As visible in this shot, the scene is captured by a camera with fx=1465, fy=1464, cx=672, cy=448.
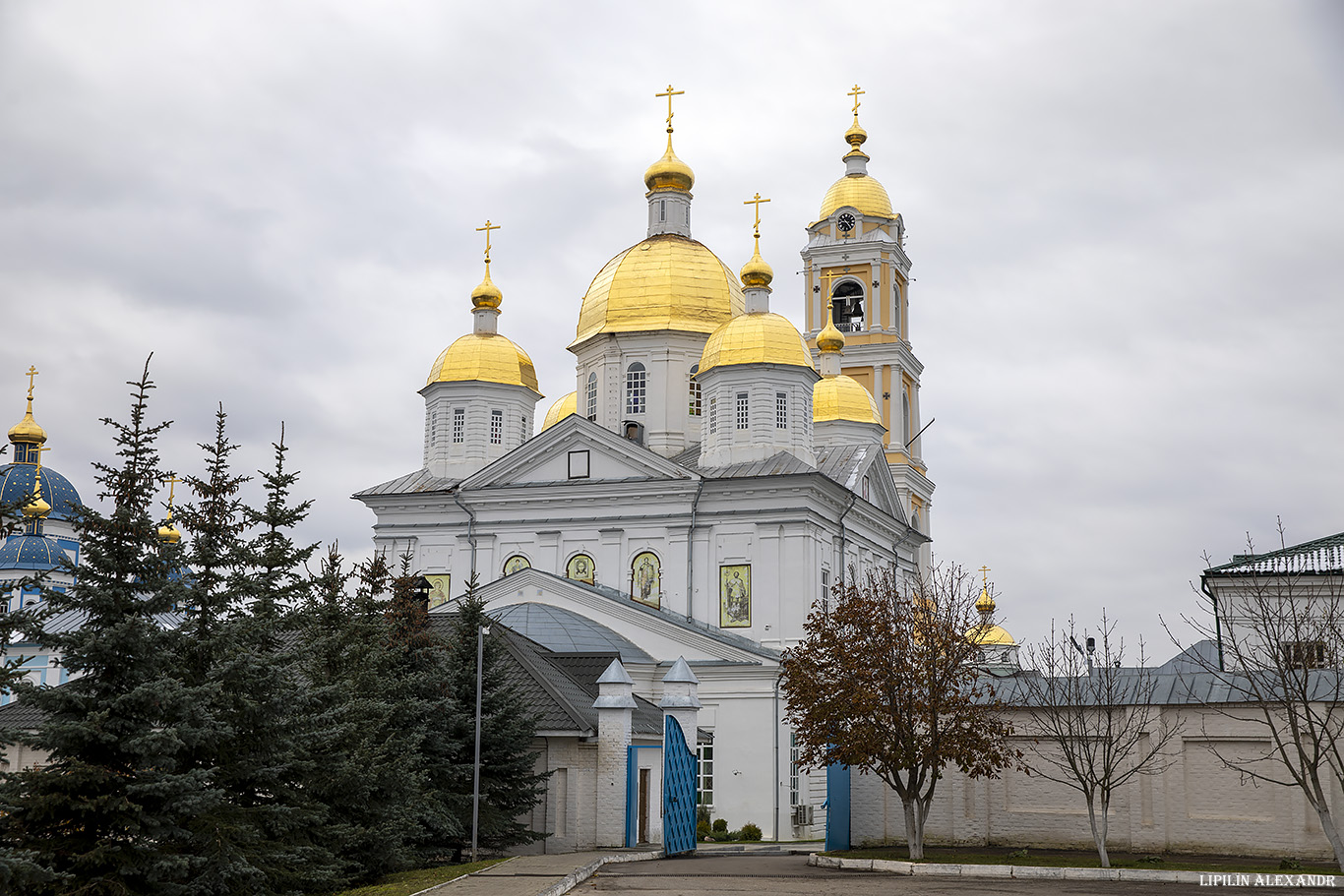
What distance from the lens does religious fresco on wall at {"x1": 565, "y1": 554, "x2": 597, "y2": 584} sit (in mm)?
40000

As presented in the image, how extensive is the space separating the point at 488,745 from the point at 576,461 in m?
17.6

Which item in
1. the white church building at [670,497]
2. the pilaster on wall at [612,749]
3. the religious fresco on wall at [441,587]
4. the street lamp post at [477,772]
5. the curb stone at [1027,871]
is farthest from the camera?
the religious fresco on wall at [441,587]

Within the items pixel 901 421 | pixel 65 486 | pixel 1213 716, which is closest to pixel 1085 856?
pixel 1213 716

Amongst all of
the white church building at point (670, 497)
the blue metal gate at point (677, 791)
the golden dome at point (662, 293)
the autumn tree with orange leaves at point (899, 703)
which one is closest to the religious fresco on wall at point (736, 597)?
the white church building at point (670, 497)

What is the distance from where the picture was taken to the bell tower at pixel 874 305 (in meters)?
60.8

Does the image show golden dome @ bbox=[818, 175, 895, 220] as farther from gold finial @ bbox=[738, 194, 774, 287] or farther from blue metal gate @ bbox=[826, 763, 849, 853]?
blue metal gate @ bbox=[826, 763, 849, 853]

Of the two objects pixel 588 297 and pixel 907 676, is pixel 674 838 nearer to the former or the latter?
pixel 907 676

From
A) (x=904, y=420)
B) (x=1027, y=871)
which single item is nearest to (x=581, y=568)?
(x=1027, y=871)

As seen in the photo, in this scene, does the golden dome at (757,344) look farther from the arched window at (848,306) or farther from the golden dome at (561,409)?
the arched window at (848,306)

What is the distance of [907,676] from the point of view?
24.5m

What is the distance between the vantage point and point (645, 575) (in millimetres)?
39562

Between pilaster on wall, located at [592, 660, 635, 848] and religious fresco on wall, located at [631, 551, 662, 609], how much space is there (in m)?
12.9

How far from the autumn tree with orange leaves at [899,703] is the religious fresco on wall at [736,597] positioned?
11582mm

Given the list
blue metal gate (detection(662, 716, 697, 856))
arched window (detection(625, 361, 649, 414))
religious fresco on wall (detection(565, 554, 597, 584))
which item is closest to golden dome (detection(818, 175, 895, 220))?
arched window (detection(625, 361, 649, 414))
